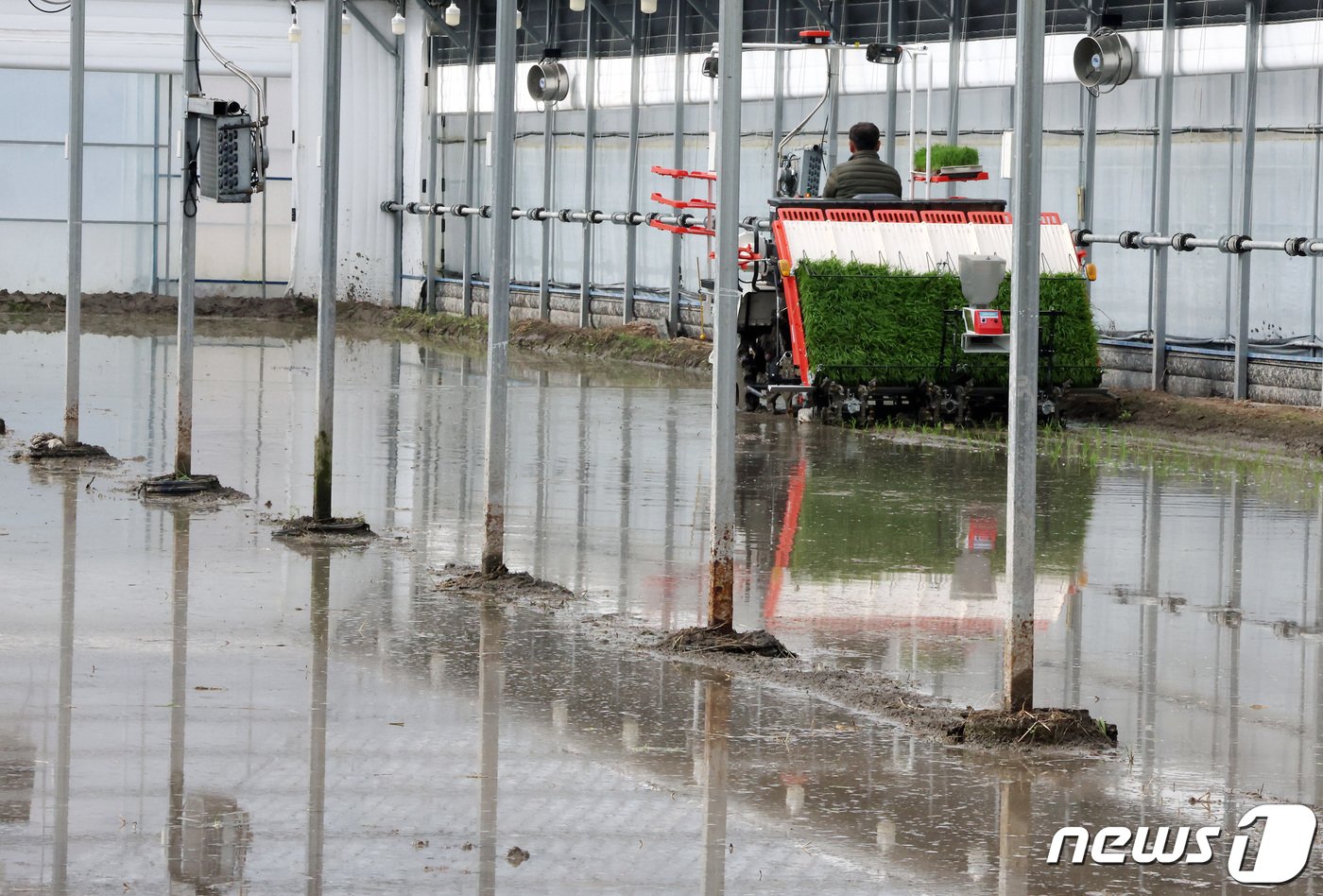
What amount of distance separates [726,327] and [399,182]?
29988mm

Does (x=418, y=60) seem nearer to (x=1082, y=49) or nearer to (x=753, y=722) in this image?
(x=1082, y=49)

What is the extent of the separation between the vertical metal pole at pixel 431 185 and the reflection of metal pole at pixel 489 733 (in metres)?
27.8

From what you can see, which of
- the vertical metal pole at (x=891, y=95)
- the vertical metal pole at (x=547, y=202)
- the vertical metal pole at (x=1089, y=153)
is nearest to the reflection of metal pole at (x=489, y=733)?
the vertical metal pole at (x=1089, y=153)

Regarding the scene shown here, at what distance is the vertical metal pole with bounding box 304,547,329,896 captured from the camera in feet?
22.2

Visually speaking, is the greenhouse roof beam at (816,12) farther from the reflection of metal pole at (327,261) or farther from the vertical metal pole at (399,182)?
the reflection of metal pole at (327,261)

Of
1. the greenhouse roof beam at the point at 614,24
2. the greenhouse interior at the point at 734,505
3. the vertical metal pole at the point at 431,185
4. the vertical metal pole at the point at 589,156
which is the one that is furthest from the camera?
the vertical metal pole at the point at 431,185

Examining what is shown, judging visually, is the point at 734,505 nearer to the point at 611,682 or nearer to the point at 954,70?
the point at 611,682

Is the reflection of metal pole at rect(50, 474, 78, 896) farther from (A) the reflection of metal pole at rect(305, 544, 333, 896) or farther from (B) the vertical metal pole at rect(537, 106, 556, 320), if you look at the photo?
(B) the vertical metal pole at rect(537, 106, 556, 320)

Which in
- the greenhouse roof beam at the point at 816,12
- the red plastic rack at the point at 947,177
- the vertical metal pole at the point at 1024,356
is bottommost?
the vertical metal pole at the point at 1024,356

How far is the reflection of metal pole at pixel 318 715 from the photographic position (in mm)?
6840

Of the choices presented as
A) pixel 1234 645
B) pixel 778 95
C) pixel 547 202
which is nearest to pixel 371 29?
pixel 547 202

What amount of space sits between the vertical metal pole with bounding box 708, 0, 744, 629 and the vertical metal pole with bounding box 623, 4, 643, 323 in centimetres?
2116

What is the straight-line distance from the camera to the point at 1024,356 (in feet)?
28.7

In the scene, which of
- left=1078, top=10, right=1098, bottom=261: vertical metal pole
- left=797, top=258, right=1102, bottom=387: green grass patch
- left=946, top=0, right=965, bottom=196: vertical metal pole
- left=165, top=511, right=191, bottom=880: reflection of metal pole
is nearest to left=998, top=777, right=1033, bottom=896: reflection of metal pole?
left=165, top=511, right=191, bottom=880: reflection of metal pole
